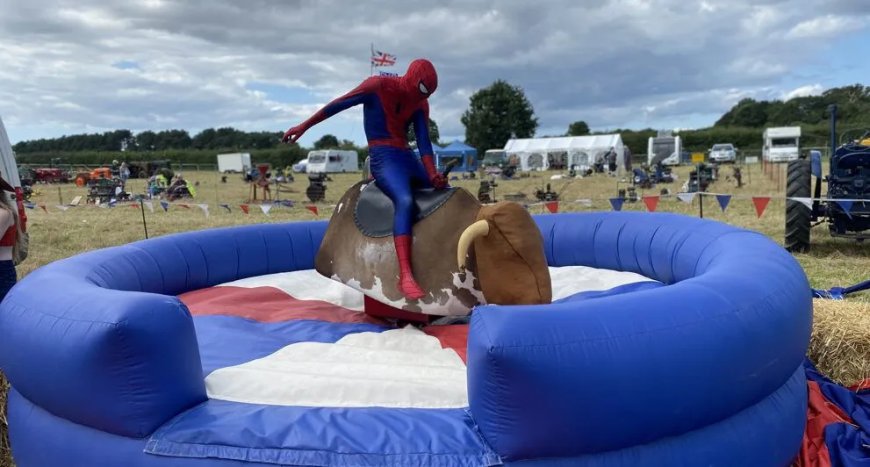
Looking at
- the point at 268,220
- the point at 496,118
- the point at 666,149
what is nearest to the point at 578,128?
the point at 496,118

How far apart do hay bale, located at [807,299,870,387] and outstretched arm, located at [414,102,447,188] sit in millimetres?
2218

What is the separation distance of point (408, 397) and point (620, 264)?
279 centimetres

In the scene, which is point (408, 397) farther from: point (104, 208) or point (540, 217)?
point (104, 208)

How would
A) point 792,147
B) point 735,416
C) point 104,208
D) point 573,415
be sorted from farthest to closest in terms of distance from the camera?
point 792,147 → point 104,208 → point 735,416 → point 573,415

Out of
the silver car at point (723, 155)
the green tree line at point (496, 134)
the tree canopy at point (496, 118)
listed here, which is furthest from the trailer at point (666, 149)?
the tree canopy at point (496, 118)

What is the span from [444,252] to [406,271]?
226 mm

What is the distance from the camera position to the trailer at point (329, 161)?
31513 mm

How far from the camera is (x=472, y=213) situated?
3457 mm

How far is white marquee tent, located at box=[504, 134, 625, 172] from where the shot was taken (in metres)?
29.5

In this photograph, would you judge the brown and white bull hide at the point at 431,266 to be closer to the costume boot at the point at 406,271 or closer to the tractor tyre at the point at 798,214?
the costume boot at the point at 406,271

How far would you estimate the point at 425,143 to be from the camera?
3.88 m

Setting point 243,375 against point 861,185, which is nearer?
point 243,375

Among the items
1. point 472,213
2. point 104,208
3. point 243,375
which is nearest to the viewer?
point 243,375

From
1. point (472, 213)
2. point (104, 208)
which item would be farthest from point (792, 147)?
point (472, 213)
